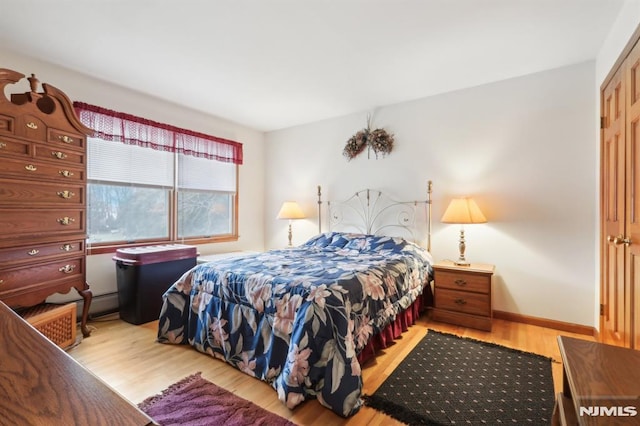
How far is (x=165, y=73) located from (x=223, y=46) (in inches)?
32.9

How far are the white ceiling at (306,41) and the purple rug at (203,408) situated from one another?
7.93ft

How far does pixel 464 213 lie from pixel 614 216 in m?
1.02

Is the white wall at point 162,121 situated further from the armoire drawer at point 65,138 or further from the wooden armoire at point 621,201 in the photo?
the wooden armoire at point 621,201

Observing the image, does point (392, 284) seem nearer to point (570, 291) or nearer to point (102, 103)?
point (570, 291)

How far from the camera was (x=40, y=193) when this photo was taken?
86.9 inches

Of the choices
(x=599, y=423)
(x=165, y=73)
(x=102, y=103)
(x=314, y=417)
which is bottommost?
(x=314, y=417)

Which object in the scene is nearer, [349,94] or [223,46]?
[223,46]

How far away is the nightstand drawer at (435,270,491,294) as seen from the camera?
2.72 m

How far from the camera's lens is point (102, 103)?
9.95 ft

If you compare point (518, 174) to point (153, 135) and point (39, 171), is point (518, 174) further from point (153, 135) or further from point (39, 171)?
point (39, 171)

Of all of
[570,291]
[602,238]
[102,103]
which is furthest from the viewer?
[102,103]

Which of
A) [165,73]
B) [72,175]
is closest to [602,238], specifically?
[165,73]

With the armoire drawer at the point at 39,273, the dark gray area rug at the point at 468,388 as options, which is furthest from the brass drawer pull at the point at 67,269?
the dark gray area rug at the point at 468,388

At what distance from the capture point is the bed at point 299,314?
1.70m
